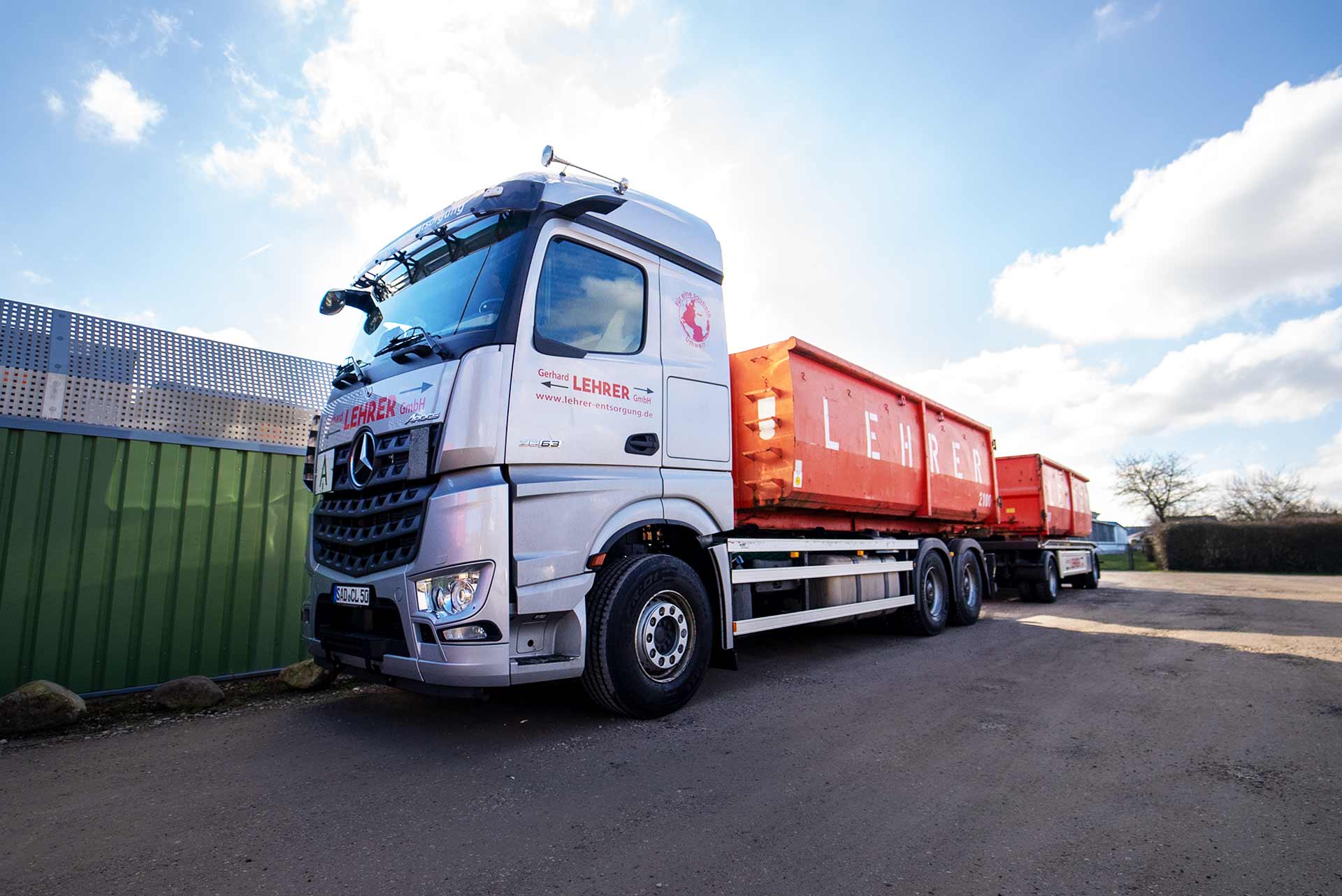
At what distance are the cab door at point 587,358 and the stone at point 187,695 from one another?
3362mm

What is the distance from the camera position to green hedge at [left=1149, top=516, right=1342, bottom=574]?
25.9 meters

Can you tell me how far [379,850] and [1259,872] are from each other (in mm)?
3283

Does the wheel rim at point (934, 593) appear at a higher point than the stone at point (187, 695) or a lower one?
higher

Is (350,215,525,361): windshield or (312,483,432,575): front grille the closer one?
(312,483,432,575): front grille

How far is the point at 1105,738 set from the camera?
402 cm

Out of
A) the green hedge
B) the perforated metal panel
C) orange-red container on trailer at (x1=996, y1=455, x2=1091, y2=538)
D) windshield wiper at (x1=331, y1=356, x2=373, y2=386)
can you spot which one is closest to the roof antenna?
windshield wiper at (x1=331, y1=356, x2=373, y2=386)

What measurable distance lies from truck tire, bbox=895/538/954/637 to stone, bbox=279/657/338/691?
622 cm

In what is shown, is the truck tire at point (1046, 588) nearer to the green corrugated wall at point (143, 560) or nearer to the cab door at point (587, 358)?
the cab door at point (587, 358)

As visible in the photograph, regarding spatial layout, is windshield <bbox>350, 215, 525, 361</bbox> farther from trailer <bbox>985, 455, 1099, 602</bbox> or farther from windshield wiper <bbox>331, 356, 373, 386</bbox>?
trailer <bbox>985, 455, 1099, 602</bbox>

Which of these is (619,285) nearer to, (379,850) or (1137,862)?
(379,850)

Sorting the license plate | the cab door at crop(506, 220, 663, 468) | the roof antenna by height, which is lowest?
the license plate

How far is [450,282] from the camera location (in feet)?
14.7

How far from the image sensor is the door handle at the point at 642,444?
441 cm

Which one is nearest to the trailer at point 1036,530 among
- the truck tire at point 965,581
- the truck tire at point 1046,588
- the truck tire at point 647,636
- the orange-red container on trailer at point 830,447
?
the truck tire at point 1046,588
